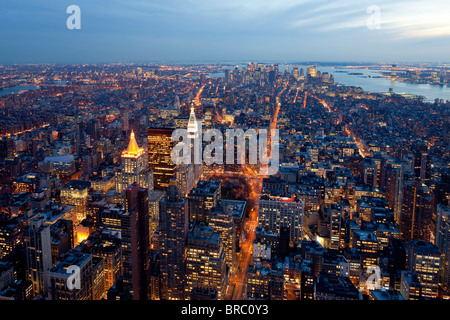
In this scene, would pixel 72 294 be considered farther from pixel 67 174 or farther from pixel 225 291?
pixel 67 174

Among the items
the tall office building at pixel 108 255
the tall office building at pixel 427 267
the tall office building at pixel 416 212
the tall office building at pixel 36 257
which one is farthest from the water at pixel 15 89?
the tall office building at pixel 427 267

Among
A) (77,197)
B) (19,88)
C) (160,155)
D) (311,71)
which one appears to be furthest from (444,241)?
(311,71)

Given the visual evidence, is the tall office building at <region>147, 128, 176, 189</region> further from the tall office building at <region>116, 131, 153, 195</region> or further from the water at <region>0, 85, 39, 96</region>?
the water at <region>0, 85, 39, 96</region>

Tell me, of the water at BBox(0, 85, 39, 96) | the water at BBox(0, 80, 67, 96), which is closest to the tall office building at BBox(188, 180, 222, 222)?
the water at BBox(0, 80, 67, 96)

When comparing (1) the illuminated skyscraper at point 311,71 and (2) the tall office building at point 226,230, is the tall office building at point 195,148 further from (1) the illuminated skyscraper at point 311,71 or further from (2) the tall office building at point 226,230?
(1) the illuminated skyscraper at point 311,71

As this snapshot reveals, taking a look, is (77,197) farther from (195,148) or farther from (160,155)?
(195,148)
